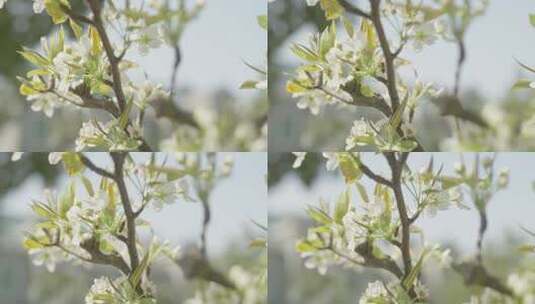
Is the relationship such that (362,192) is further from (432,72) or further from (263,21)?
(263,21)

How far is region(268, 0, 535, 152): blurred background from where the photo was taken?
1703 millimetres

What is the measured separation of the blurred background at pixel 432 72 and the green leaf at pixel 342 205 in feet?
0.37

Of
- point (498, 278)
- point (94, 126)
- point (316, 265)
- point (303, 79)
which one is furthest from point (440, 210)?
point (94, 126)

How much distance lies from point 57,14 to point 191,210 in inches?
22.5

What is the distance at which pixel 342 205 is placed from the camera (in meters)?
1.80

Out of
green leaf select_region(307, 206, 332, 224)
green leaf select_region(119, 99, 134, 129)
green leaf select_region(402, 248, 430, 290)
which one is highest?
green leaf select_region(119, 99, 134, 129)

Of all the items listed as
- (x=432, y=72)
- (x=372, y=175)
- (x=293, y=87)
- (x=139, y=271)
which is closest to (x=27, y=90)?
(x=139, y=271)

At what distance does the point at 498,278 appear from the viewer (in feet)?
5.66

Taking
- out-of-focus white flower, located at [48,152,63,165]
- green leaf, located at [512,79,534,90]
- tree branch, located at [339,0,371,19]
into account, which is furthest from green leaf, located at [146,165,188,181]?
green leaf, located at [512,79,534,90]

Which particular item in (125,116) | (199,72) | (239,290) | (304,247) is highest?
(199,72)

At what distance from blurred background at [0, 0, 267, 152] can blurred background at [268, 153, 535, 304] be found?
20cm

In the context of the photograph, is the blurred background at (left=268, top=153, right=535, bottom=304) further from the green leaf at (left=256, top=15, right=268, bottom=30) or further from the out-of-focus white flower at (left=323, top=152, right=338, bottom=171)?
the green leaf at (left=256, top=15, right=268, bottom=30)

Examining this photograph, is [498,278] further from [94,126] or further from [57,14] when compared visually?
[57,14]

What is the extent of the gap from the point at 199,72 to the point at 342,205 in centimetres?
47
